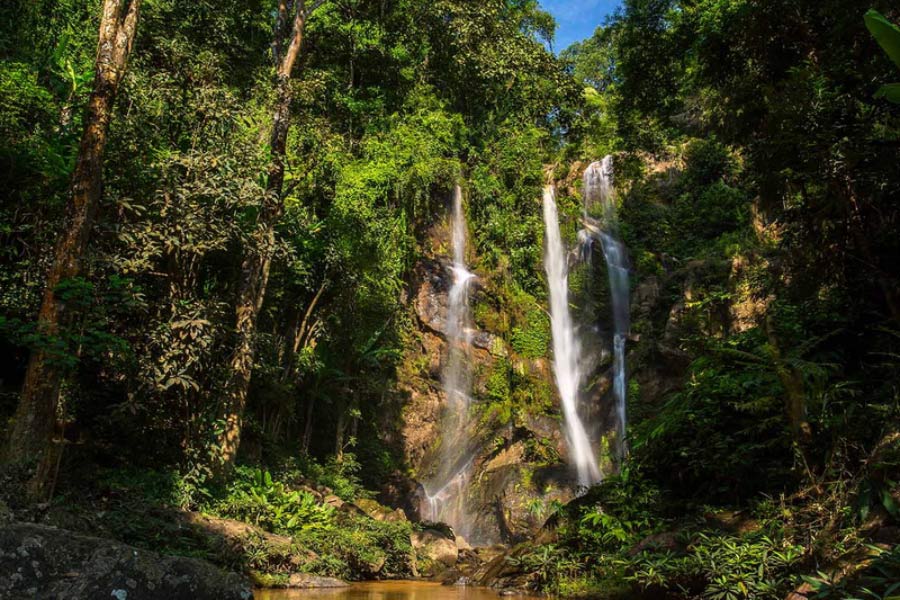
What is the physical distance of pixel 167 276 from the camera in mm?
7973

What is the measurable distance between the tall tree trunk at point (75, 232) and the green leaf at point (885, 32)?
6965 millimetres

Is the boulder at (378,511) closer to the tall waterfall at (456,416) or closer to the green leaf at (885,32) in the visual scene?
the tall waterfall at (456,416)

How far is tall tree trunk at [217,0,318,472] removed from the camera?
8.92 meters

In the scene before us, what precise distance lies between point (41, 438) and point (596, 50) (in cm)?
4108

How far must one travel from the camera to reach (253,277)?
977 centimetres

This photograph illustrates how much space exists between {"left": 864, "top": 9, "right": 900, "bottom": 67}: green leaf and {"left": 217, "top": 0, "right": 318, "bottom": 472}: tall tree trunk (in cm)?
758

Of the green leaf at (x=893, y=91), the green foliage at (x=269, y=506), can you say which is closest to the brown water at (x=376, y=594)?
the green foliage at (x=269, y=506)

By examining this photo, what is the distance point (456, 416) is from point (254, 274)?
32.9ft

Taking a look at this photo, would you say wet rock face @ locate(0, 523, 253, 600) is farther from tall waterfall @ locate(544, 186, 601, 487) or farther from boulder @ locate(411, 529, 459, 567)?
tall waterfall @ locate(544, 186, 601, 487)

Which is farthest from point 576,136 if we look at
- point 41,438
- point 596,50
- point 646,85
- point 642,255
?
point 41,438

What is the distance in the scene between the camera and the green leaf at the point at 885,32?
7.77 feet

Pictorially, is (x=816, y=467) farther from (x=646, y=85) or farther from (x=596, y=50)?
(x=596, y=50)

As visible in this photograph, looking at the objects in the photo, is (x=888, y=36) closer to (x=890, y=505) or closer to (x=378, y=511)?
(x=890, y=505)

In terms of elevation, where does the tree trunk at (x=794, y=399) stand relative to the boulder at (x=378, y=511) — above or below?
above
